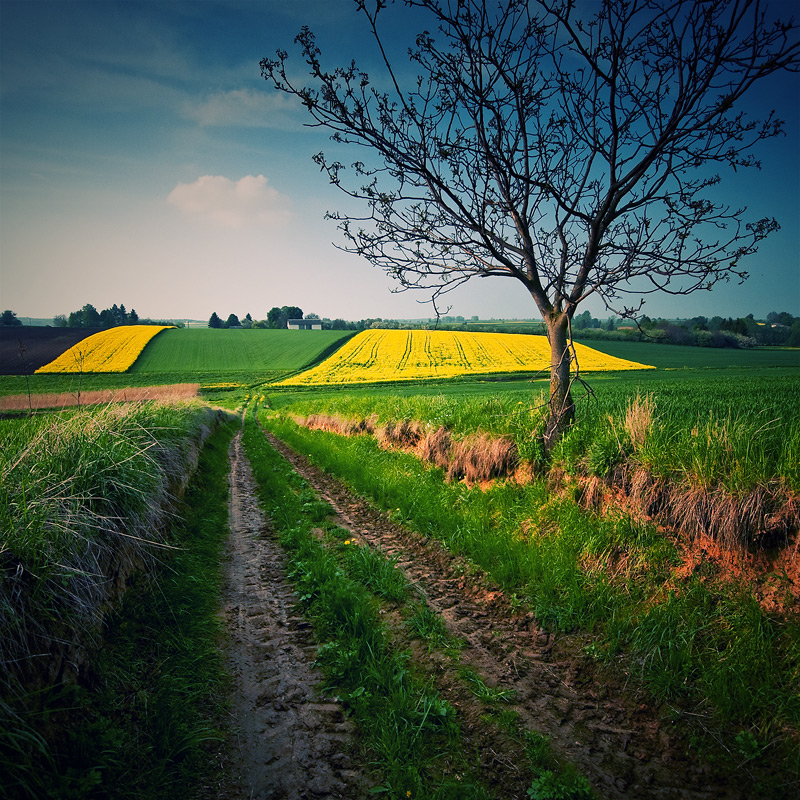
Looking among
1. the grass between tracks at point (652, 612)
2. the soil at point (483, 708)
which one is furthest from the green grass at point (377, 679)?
the grass between tracks at point (652, 612)

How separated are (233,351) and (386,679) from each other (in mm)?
68014

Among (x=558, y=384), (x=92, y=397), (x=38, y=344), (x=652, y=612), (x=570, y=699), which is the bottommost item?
(x=570, y=699)

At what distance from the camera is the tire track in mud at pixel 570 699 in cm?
261

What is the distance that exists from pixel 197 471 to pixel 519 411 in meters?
8.04

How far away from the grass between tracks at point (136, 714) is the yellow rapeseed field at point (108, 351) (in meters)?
49.2

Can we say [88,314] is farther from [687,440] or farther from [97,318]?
[687,440]

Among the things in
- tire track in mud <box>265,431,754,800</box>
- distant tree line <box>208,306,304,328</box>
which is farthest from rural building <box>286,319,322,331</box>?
tire track in mud <box>265,431,754,800</box>

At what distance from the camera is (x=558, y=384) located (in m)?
6.76

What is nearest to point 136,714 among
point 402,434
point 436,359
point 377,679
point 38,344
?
point 377,679

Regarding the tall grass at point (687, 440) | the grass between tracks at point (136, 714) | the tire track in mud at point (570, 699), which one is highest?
the tall grass at point (687, 440)

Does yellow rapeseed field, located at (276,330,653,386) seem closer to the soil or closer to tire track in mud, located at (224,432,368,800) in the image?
the soil

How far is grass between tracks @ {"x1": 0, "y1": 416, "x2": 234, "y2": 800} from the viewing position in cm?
228

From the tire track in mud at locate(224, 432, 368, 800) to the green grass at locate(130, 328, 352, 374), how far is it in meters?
49.9

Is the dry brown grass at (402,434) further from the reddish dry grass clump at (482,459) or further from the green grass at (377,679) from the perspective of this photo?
the green grass at (377,679)
